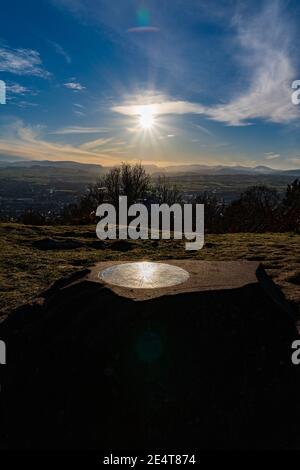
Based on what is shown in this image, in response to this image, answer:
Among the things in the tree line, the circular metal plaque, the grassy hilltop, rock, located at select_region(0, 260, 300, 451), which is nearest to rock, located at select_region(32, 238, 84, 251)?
the grassy hilltop

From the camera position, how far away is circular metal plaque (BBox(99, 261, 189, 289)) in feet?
14.0

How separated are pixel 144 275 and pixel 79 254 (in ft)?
15.0

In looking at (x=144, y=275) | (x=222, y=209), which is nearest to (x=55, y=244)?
(x=144, y=275)

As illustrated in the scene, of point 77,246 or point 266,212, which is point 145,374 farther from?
point 266,212

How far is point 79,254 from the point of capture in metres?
8.98

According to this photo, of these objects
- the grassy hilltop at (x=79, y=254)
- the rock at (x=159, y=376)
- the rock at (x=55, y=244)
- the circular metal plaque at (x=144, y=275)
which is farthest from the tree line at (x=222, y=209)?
the rock at (x=159, y=376)

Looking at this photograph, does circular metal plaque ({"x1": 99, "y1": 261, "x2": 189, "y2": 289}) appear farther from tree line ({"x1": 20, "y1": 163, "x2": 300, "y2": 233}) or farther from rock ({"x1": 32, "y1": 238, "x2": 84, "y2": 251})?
tree line ({"x1": 20, "y1": 163, "x2": 300, "y2": 233})

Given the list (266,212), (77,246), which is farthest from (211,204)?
(77,246)

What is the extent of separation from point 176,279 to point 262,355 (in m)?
1.28

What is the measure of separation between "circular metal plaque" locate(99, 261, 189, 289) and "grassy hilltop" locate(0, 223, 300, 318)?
122 centimetres

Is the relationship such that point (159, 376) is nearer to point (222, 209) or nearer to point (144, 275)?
point (144, 275)

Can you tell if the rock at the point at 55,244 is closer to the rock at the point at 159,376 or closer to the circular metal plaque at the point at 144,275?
the circular metal plaque at the point at 144,275

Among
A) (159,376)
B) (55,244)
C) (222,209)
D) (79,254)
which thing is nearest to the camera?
(159,376)

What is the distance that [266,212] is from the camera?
59.6 feet
